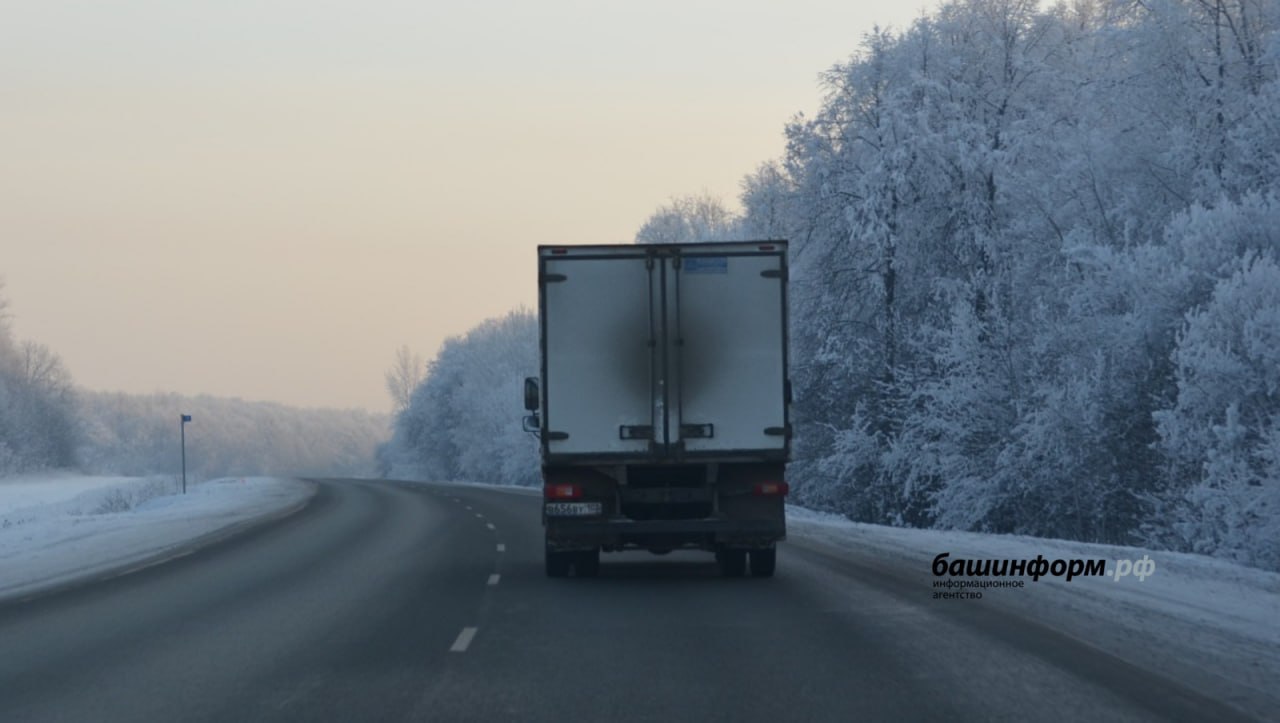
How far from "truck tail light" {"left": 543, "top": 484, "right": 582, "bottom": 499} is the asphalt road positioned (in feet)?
3.38

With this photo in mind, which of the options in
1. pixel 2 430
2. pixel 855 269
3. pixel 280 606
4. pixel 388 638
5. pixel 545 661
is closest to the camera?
pixel 545 661

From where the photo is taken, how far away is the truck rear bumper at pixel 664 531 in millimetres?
16281

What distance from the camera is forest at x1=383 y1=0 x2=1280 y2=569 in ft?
75.6

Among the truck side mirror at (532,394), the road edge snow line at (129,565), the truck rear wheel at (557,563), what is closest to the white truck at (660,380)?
the truck side mirror at (532,394)

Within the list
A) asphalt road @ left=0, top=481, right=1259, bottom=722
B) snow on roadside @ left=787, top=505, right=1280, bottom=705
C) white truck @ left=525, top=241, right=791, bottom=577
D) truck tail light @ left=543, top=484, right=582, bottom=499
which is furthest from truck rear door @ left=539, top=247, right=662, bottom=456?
snow on roadside @ left=787, top=505, right=1280, bottom=705

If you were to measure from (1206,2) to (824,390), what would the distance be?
13.2 meters

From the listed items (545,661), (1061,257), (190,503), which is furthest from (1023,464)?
(190,503)

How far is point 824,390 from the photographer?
38.0 m

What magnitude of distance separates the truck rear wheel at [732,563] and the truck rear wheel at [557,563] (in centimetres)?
184

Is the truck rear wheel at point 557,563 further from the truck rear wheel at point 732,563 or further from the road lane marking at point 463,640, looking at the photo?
the road lane marking at point 463,640

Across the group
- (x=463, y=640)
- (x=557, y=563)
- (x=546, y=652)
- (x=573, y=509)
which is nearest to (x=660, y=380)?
(x=573, y=509)

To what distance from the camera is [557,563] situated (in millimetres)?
17531

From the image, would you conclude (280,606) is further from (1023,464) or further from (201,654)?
(1023,464)

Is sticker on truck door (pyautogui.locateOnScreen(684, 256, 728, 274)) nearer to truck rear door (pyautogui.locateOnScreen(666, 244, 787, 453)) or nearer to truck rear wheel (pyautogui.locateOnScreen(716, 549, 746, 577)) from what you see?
truck rear door (pyautogui.locateOnScreen(666, 244, 787, 453))
